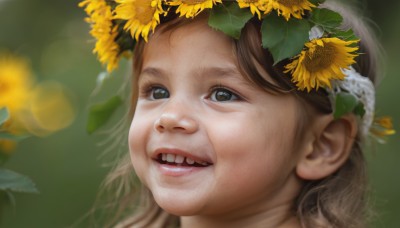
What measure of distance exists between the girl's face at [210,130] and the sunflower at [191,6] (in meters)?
Answer: 0.11

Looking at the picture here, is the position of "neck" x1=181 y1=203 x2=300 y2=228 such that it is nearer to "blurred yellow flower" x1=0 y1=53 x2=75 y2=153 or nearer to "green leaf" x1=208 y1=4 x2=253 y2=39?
"green leaf" x1=208 y1=4 x2=253 y2=39

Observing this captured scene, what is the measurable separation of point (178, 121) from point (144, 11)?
0.42m

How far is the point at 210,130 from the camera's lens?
8.41 feet

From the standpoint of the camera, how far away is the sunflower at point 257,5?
246 cm

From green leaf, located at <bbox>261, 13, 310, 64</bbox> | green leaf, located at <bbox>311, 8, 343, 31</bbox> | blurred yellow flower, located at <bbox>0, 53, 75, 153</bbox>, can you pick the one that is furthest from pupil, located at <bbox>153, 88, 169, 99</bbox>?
blurred yellow flower, located at <bbox>0, 53, 75, 153</bbox>

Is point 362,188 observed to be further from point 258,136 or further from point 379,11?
point 379,11

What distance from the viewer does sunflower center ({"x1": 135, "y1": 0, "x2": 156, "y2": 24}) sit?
2654 mm

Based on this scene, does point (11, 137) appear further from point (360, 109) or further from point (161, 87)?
point (360, 109)

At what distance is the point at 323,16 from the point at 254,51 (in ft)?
0.84

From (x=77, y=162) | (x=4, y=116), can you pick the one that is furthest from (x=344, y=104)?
(x=77, y=162)

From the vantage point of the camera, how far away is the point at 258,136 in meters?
2.60

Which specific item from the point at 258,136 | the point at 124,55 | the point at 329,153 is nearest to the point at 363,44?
the point at 329,153

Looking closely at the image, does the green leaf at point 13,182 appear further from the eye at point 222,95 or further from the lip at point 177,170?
the eye at point 222,95

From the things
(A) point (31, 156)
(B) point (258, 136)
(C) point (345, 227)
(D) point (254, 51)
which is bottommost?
(A) point (31, 156)
